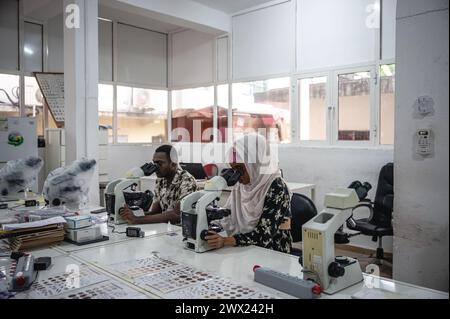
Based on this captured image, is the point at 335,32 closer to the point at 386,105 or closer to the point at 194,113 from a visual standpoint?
the point at 386,105

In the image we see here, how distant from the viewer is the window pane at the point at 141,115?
595 cm

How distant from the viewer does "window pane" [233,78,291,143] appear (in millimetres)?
4930

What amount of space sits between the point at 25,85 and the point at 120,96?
1.35 meters

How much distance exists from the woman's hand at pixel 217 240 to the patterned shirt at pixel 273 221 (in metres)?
0.05

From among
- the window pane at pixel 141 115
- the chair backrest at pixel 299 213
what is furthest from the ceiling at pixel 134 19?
the chair backrest at pixel 299 213

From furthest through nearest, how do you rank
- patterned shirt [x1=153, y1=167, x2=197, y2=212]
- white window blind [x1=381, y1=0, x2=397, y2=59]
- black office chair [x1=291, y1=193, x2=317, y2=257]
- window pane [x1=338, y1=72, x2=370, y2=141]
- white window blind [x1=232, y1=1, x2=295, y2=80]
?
white window blind [x1=232, y1=1, x2=295, y2=80] → window pane [x1=338, y1=72, x2=370, y2=141] → white window blind [x1=381, y1=0, x2=397, y2=59] → patterned shirt [x1=153, y1=167, x2=197, y2=212] → black office chair [x1=291, y1=193, x2=317, y2=257]

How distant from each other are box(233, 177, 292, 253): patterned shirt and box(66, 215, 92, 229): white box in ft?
2.75

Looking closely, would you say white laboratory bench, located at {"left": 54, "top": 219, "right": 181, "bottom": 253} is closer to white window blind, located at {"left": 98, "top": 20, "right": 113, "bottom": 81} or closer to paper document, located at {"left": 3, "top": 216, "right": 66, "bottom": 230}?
paper document, located at {"left": 3, "top": 216, "right": 66, "bottom": 230}

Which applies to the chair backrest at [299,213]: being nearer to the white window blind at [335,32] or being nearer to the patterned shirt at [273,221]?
the patterned shirt at [273,221]

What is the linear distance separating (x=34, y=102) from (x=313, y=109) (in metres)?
3.74

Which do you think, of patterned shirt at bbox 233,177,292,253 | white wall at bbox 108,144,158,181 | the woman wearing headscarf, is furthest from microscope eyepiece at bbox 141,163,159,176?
white wall at bbox 108,144,158,181

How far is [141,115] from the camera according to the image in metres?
6.20
